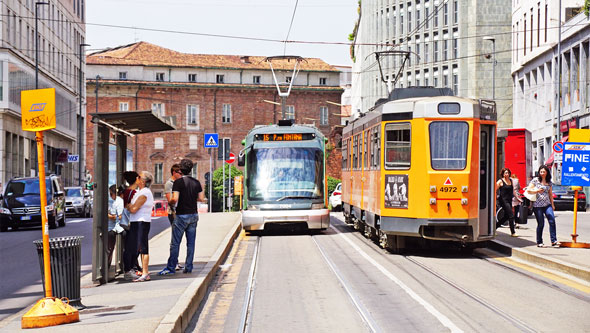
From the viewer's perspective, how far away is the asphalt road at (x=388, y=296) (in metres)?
9.81

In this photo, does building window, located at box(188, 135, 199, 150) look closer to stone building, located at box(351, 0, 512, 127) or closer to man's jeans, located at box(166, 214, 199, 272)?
stone building, located at box(351, 0, 512, 127)

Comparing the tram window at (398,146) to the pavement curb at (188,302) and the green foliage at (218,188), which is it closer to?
the pavement curb at (188,302)

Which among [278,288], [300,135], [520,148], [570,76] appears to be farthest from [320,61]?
[278,288]

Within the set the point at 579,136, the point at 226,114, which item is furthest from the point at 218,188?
the point at 579,136

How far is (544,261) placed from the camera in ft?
53.5

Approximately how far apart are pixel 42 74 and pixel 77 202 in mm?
18227

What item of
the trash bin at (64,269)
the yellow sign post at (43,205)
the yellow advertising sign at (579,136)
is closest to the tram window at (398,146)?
the yellow advertising sign at (579,136)

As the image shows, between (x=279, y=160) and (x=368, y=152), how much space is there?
197 inches

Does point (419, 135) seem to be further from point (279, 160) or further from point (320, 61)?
point (320, 61)

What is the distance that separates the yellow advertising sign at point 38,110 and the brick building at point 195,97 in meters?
86.2

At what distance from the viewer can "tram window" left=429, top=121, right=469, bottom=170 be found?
17844 millimetres

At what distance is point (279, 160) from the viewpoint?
25.8 meters

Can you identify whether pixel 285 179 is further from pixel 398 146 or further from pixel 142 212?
pixel 142 212

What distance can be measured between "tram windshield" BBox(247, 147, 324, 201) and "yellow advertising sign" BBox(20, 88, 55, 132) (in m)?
15.8
